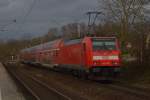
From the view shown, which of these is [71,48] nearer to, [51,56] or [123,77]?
[123,77]

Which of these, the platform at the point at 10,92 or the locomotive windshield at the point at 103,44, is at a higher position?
the locomotive windshield at the point at 103,44

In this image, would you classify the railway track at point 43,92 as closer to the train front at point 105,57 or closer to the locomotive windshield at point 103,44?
the train front at point 105,57

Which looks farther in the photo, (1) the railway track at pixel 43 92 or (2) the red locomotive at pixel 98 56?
(2) the red locomotive at pixel 98 56

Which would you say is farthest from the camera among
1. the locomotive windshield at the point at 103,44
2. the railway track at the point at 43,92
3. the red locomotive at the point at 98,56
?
the locomotive windshield at the point at 103,44

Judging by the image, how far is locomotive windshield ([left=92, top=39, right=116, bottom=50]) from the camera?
27.3 metres

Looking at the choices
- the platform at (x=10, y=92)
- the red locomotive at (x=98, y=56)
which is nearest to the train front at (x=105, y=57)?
the red locomotive at (x=98, y=56)

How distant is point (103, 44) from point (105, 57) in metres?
0.99

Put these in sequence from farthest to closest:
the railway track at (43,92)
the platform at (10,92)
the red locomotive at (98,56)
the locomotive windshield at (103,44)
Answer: the locomotive windshield at (103,44), the red locomotive at (98,56), the platform at (10,92), the railway track at (43,92)

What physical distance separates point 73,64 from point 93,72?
517cm

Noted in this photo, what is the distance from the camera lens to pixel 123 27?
4462 cm

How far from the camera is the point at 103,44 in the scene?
2744cm

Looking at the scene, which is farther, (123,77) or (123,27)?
(123,27)

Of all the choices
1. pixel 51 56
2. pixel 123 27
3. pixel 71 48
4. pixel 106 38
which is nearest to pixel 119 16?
pixel 123 27

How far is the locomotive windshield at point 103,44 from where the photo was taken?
27344 mm
